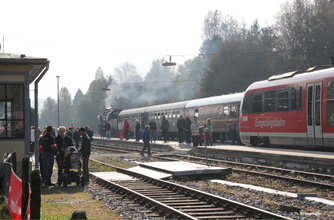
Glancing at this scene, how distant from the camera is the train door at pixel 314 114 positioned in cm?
2183

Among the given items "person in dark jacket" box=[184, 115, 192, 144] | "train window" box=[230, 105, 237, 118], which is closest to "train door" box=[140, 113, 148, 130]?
"person in dark jacket" box=[184, 115, 192, 144]

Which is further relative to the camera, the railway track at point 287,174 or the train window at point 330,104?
the train window at point 330,104

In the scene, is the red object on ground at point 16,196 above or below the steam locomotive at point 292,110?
below

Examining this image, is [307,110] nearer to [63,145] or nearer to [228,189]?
[228,189]

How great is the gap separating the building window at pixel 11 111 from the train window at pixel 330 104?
34.7 feet

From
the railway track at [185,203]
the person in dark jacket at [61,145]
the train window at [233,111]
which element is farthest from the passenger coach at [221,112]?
the railway track at [185,203]

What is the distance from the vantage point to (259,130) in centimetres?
2750

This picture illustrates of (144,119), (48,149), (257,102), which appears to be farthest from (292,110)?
(144,119)

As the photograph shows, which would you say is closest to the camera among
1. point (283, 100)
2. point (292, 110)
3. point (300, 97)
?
point (300, 97)

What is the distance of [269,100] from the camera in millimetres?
26500

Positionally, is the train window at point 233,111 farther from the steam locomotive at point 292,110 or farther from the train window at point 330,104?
the train window at point 330,104

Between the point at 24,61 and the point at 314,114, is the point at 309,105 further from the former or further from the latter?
the point at 24,61

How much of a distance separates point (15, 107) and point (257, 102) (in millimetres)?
14291

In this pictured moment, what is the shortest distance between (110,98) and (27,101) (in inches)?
4455
